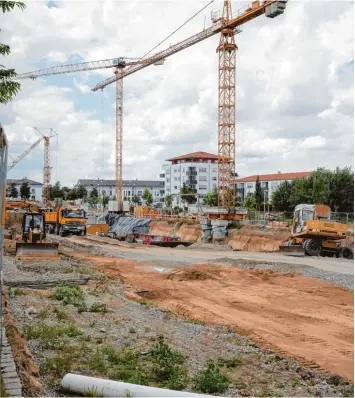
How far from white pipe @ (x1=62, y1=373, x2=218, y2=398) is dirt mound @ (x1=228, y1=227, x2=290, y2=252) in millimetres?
35153

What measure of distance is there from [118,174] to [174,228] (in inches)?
1113

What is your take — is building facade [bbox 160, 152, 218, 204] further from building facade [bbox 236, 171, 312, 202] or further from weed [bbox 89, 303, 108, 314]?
weed [bbox 89, 303, 108, 314]

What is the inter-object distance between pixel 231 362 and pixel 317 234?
2426cm

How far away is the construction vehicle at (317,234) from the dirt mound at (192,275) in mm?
10545

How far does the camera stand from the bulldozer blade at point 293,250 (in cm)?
3378

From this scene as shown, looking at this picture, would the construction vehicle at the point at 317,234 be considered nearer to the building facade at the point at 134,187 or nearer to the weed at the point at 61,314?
the weed at the point at 61,314

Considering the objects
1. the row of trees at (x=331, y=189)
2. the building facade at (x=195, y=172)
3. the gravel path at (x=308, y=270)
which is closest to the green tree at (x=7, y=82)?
the gravel path at (x=308, y=270)

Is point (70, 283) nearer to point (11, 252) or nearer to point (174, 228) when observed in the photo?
point (11, 252)

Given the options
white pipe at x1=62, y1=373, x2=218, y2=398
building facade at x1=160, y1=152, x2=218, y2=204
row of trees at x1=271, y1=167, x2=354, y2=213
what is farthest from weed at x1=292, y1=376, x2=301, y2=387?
building facade at x1=160, y1=152, x2=218, y2=204

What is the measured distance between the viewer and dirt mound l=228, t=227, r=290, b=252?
4347 cm

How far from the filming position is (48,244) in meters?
25.9

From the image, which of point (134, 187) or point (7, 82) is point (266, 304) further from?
point (134, 187)

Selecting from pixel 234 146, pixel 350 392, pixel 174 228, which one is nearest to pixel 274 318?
pixel 350 392

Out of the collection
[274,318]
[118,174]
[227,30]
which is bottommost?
[274,318]
